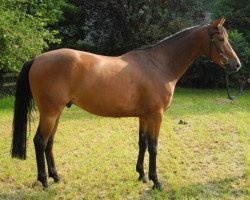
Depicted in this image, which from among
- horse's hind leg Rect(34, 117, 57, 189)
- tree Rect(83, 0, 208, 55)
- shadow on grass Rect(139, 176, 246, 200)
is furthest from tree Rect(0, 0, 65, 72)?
shadow on grass Rect(139, 176, 246, 200)

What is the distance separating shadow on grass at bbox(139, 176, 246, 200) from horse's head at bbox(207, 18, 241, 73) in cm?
155

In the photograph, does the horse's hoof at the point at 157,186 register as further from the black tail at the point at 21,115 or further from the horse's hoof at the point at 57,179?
the black tail at the point at 21,115

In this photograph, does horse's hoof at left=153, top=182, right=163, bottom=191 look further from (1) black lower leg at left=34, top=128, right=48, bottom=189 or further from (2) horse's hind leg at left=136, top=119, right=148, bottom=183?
(1) black lower leg at left=34, top=128, right=48, bottom=189

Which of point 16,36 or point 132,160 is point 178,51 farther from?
point 16,36

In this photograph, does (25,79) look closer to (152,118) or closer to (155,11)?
(152,118)

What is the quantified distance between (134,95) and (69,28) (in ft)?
44.5

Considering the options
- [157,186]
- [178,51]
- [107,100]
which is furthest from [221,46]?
[157,186]

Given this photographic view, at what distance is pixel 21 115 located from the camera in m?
4.81

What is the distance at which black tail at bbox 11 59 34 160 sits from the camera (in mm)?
4785

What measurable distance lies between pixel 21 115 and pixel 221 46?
2737 millimetres

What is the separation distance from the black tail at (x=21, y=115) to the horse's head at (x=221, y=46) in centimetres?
234

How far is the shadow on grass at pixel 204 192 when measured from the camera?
4.60 m

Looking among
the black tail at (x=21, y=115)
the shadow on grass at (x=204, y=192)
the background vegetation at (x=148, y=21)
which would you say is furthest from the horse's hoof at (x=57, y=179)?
the background vegetation at (x=148, y=21)

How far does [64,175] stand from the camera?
5.29 m
